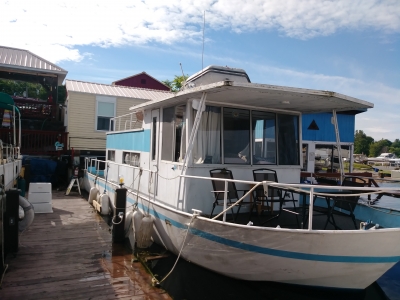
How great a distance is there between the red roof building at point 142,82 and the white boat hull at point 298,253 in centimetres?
2324

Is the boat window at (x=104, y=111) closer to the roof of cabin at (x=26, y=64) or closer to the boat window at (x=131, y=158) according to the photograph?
the roof of cabin at (x=26, y=64)

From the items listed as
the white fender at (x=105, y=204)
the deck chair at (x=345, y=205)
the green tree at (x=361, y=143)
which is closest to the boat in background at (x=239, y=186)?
the deck chair at (x=345, y=205)

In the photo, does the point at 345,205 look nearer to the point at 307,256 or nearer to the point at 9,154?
the point at 307,256

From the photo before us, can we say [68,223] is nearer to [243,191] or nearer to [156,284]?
[156,284]

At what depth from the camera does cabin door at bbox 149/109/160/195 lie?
7.00 metres

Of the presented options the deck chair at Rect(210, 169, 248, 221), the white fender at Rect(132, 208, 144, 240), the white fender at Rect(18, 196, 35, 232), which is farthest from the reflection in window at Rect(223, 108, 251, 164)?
the white fender at Rect(18, 196, 35, 232)

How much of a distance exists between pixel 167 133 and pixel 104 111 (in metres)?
10.7

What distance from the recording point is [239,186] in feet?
20.5

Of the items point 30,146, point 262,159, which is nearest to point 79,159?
point 30,146

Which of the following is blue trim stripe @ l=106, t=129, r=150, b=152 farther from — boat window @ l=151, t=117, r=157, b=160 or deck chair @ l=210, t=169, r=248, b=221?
deck chair @ l=210, t=169, r=248, b=221

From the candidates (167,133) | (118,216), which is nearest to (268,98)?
(167,133)

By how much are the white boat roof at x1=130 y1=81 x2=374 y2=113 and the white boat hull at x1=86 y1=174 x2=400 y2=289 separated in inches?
79.4

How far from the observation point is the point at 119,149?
9.83 m

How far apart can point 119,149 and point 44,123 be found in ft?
28.6
